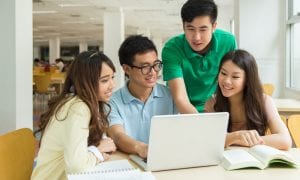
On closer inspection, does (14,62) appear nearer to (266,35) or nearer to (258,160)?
(258,160)

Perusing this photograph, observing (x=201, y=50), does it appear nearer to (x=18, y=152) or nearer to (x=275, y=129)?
(x=275, y=129)

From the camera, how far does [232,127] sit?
194cm

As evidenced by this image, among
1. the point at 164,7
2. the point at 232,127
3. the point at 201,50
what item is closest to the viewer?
the point at 232,127

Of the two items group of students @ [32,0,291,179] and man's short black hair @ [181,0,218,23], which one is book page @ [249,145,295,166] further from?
man's short black hair @ [181,0,218,23]

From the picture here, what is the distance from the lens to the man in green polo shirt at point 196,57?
77.4 inches

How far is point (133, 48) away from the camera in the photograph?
73.6 inches

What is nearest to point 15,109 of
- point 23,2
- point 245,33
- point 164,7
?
point 23,2

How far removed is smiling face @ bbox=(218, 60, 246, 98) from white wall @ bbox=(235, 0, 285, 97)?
2970 mm

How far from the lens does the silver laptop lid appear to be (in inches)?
47.9

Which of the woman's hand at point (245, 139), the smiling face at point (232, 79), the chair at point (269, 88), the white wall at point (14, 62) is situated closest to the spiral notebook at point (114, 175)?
the woman's hand at point (245, 139)

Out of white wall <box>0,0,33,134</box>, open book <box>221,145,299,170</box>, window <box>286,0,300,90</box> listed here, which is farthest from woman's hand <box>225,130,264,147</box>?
window <box>286,0,300,90</box>

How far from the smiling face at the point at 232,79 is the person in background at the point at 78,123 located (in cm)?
61

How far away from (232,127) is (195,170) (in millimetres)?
704

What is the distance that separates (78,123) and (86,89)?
22 centimetres
